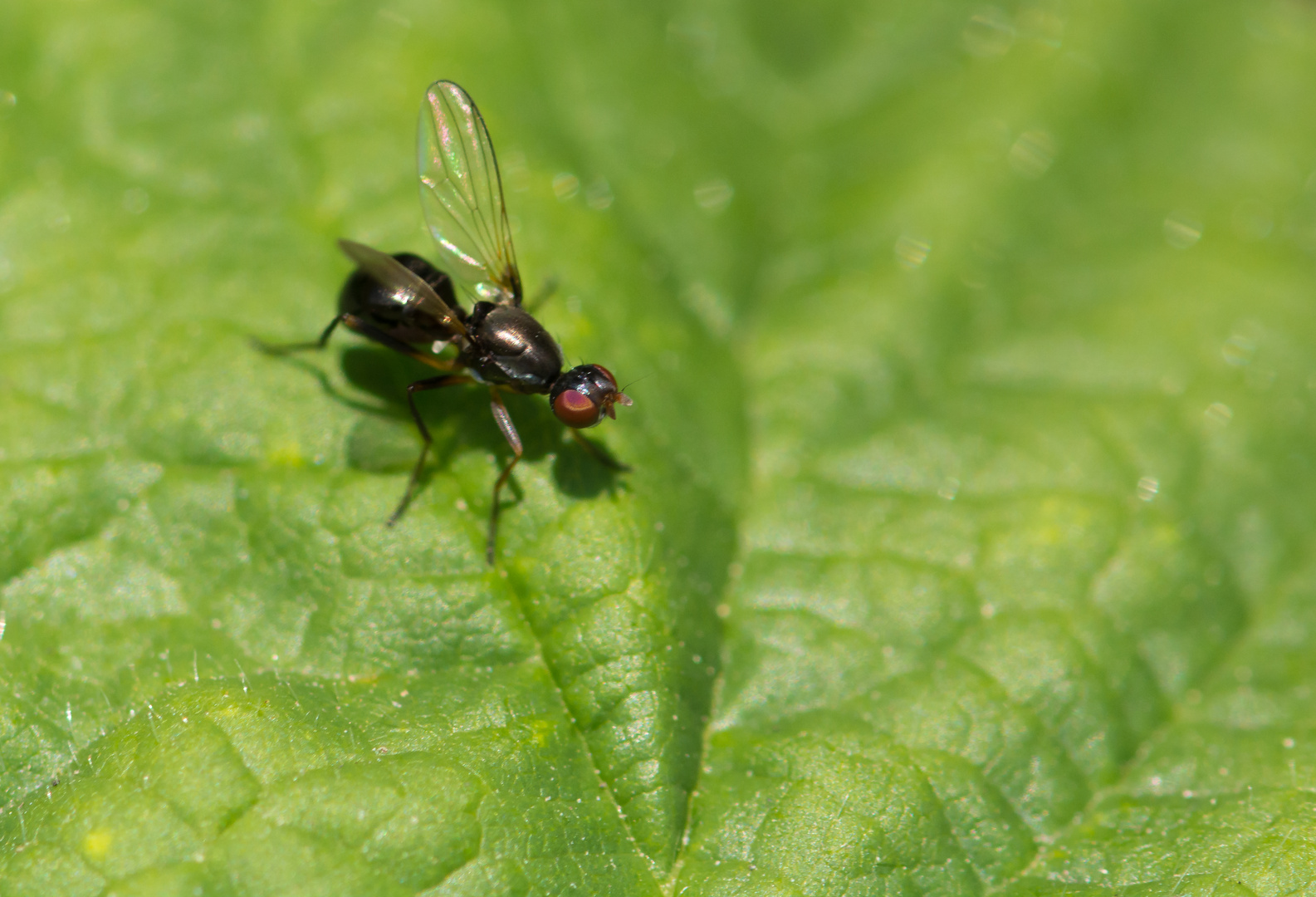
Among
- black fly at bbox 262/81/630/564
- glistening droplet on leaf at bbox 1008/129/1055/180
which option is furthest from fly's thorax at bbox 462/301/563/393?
glistening droplet on leaf at bbox 1008/129/1055/180

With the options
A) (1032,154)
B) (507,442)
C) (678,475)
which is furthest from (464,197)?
(1032,154)

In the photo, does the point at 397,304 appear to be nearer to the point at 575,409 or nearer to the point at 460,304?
the point at 460,304

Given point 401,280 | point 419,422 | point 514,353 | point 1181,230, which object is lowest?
point 419,422

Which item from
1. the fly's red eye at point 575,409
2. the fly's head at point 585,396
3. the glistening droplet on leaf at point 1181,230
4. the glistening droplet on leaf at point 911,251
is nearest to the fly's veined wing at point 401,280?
the fly's head at point 585,396

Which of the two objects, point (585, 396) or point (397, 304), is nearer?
point (585, 396)

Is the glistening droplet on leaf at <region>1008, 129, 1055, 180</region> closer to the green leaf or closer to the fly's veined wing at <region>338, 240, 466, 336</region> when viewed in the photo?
the green leaf

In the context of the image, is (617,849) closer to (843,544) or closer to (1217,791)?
(843,544)

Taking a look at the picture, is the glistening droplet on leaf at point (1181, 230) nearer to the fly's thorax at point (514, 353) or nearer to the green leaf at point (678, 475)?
the green leaf at point (678, 475)
